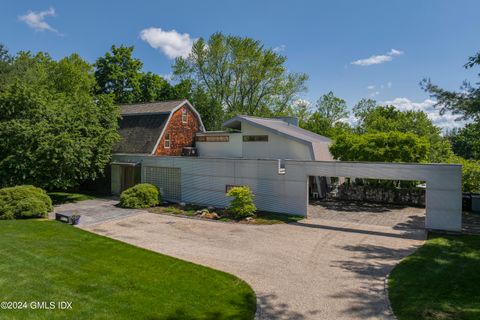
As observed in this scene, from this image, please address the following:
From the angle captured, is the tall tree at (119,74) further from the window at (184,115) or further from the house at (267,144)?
the house at (267,144)

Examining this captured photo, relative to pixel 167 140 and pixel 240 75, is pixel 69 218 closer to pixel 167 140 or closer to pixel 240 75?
pixel 167 140

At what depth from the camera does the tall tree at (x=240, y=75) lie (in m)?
41.5

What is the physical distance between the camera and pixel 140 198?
824 inches

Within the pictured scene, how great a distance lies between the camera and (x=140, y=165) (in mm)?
24250

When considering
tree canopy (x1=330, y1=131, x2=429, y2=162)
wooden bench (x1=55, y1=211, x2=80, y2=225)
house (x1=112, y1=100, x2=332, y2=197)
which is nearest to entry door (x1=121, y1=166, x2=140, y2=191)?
house (x1=112, y1=100, x2=332, y2=197)

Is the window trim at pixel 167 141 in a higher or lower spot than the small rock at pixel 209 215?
higher

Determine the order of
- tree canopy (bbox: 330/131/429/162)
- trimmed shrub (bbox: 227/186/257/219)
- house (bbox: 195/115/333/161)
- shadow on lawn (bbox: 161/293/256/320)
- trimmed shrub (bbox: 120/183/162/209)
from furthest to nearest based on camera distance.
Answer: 1. house (bbox: 195/115/333/161)
2. tree canopy (bbox: 330/131/429/162)
3. trimmed shrub (bbox: 120/183/162/209)
4. trimmed shrub (bbox: 227/186/257/219)
5. shadow on lawn (bbox: 161/293/256/320)

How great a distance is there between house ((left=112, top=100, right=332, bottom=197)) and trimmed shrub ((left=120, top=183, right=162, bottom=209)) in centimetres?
362

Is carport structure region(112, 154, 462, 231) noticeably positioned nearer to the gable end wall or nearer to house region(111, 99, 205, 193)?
house region(111, 99, 205, 193)

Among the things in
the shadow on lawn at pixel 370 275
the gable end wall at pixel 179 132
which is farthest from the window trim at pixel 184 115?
the shadow on lawn at pixel 370 275

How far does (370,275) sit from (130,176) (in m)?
19.7

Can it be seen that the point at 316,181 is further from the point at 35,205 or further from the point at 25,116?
the point at 25,116

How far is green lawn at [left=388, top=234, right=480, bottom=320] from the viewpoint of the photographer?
24.0 feet

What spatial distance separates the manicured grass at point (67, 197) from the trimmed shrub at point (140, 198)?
196 inches
